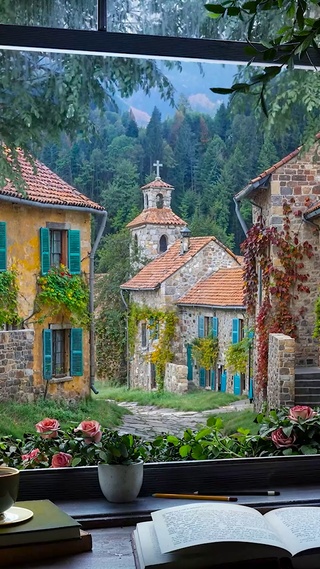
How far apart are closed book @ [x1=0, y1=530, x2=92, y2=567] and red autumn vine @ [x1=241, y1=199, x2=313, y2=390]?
50.4 inches

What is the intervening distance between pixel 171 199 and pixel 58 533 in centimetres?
134

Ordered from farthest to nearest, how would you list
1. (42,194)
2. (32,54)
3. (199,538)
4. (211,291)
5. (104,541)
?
(211,291), (42,194), (32,54), (104,541), (199,538)

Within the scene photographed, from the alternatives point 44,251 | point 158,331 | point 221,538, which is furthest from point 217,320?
point 221,538

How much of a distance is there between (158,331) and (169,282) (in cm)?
18

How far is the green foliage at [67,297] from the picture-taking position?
2.47 meters

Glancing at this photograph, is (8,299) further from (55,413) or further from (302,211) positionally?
(302,211)

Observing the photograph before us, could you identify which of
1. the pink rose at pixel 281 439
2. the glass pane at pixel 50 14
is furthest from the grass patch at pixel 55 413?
the glass pane at pixel 50 14

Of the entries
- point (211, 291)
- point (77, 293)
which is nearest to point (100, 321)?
point (77, 293)

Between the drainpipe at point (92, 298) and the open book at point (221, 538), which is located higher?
the drainpipe at point (92, 298)

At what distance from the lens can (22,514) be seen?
1424 mm

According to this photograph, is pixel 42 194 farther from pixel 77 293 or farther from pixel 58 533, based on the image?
pixel 58 533

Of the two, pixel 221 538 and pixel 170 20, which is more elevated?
pixel 170 20

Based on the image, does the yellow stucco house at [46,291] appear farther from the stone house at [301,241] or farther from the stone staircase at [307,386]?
the stone staircase at [307,386]

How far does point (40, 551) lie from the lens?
133 centimetres
